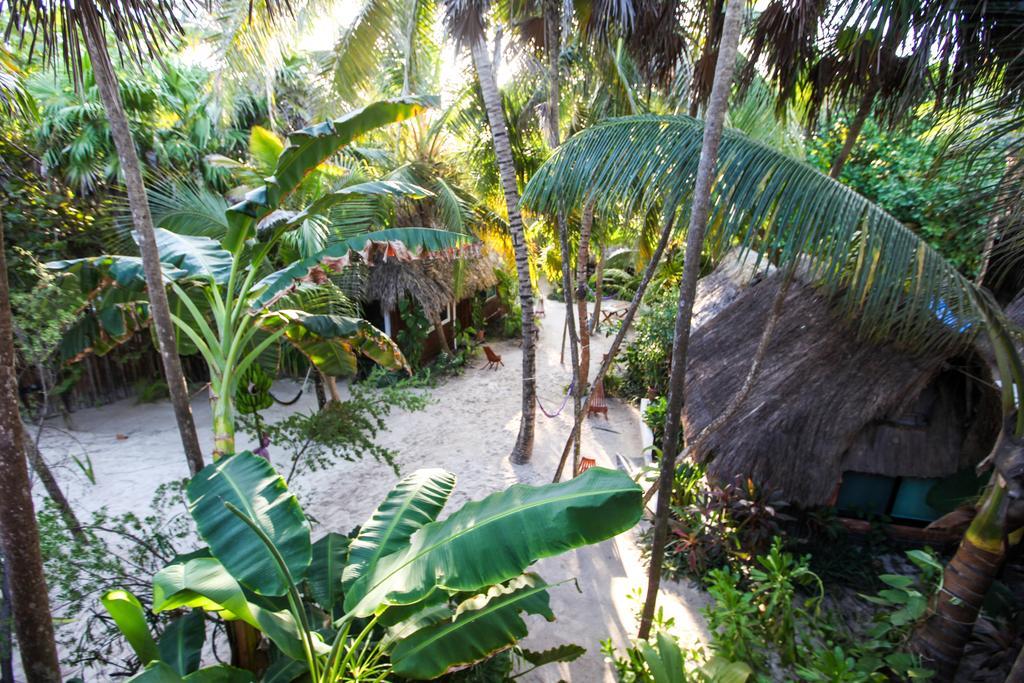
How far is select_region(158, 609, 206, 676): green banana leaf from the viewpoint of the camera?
2787 mm

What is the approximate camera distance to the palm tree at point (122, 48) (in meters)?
2.25

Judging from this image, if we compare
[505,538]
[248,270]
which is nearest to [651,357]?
[248,270]

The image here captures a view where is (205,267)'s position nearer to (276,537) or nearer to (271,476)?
(271,476)

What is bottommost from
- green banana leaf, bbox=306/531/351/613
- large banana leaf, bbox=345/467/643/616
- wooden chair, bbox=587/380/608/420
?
wooden chair, bbox=587/380/608/420

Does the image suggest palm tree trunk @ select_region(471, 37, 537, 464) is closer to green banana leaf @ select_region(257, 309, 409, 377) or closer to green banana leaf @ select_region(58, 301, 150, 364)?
green banana leaf @ select_region(257, 309, 409, 377)

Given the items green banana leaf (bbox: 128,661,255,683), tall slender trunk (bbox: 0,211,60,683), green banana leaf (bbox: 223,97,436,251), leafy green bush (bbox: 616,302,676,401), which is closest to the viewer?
tall slender trunk (bbox: 0,211,60,683)

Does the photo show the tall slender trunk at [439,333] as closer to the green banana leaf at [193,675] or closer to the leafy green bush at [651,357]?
the leafy green bush at [651,357]

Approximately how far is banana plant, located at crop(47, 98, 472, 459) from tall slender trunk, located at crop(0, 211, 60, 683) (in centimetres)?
192

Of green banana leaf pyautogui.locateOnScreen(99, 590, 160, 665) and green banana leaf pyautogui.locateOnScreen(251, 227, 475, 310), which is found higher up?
green banana leaf pyautogui.locateOnScreen(251, 227, 475, 310)

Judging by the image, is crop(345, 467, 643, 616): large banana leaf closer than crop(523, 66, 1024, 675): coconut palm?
Yes

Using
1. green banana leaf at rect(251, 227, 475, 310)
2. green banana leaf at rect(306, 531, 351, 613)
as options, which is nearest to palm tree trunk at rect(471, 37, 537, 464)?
green banana leaf at rect(251, 227, 475, 310)

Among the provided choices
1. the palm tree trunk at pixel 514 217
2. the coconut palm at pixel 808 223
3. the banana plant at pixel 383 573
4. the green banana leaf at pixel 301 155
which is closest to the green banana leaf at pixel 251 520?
the banana plant at pixel 383 573

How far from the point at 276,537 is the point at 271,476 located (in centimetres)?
50

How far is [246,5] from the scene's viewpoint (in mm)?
5617
